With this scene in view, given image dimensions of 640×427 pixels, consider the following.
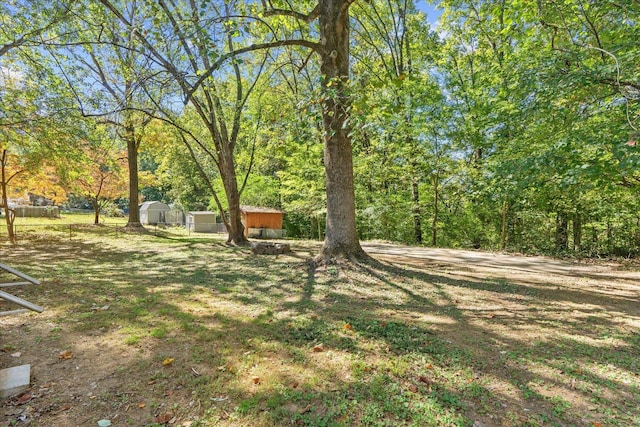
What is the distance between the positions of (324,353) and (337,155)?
4.07m

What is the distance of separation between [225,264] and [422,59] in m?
13.8

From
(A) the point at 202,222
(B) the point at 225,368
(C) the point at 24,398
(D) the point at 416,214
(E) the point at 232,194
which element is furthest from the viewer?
(A) the point at 202,222

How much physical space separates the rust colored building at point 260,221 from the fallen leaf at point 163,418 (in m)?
17.2

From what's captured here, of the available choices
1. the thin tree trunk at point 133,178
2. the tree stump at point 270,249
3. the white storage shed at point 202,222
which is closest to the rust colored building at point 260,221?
the thin tree trunk at point 133,178

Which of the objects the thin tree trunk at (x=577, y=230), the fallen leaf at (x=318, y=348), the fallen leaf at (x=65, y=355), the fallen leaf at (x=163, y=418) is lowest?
the fallen leaf at (x=163, y=418)

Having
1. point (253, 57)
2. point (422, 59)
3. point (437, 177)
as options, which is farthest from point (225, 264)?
point (422, 59)

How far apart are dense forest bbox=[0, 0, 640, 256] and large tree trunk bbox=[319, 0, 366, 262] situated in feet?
0.11

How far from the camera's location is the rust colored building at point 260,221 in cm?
1922

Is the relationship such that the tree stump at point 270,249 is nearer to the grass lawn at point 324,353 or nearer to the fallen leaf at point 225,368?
the grass lawn at point 324,353

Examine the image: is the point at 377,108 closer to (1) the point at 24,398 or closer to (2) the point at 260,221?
(1) the point at 24,398

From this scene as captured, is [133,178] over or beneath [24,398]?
over

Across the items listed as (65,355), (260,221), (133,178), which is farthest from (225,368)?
(260,221)

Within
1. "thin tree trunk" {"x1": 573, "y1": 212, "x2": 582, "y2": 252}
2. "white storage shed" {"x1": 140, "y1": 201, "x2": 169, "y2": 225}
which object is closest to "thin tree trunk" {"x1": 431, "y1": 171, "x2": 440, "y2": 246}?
"thin tree trunk" {"x1": 573, "y1": 212, "x2": 582, "y2": 252}

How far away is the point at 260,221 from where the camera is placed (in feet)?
64.1
